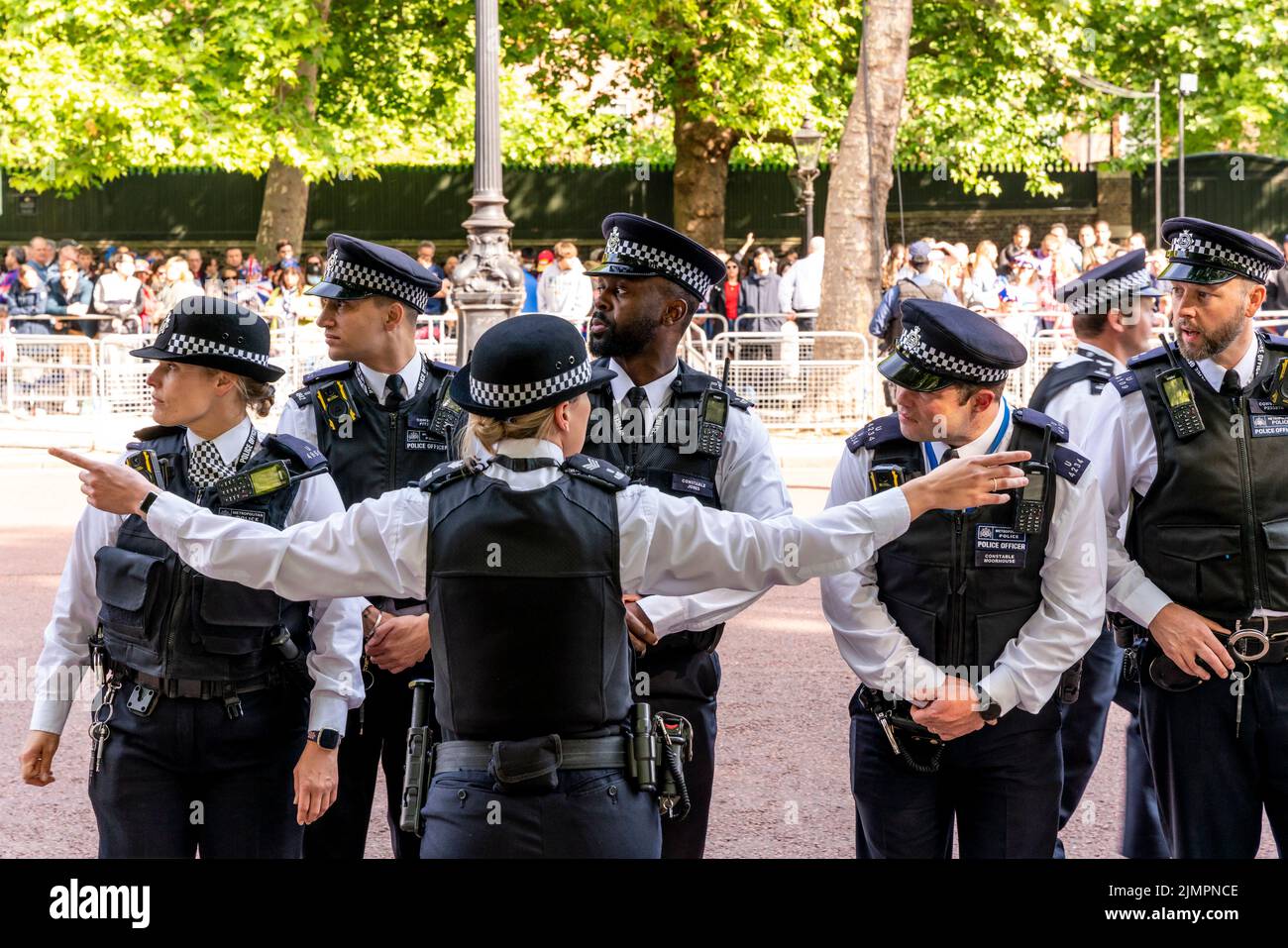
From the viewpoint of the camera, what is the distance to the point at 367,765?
466 centimetres

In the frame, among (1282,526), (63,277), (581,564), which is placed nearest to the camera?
(581,564)

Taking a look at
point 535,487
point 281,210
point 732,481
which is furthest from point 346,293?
point 281,210

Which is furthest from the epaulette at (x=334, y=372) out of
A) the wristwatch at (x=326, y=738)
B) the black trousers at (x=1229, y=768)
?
the black trousers at (x=1229, y=768)

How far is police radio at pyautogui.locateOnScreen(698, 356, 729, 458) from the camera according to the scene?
174 inches

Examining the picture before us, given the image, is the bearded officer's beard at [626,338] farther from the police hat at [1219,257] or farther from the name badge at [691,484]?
the police hat at [1219,257]

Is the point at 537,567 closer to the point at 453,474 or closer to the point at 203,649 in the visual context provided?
the point at 453,474

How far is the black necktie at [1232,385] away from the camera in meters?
4.45

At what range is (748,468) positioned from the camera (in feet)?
14.6

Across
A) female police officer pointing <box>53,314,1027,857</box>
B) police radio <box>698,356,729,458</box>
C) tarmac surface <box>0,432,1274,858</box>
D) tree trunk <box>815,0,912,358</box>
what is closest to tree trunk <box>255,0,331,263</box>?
tree trunk <box>815,0,912,358</box>

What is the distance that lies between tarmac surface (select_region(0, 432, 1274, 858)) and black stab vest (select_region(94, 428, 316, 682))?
2190 millimetres

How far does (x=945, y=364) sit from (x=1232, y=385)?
96 centimetres
